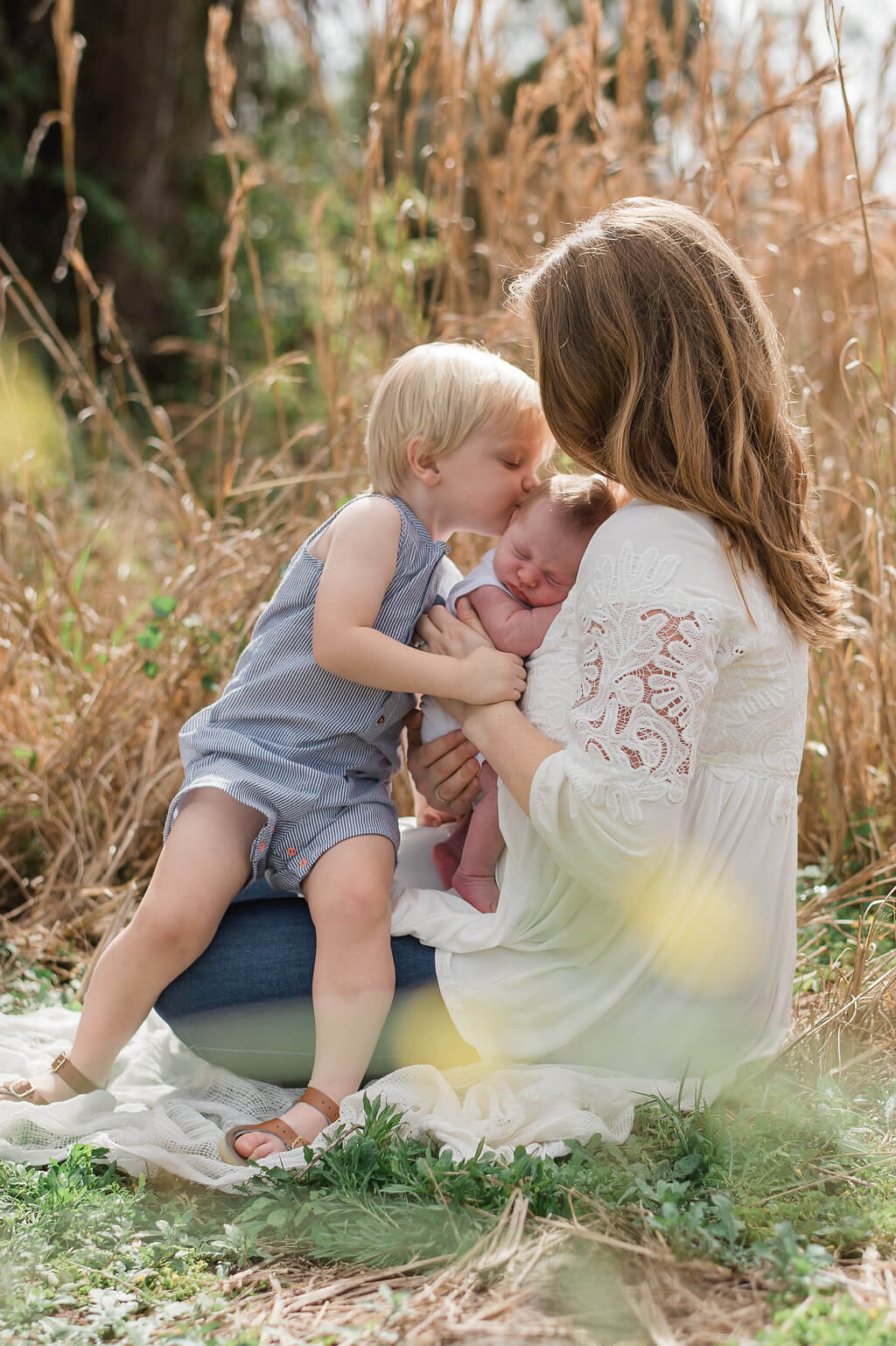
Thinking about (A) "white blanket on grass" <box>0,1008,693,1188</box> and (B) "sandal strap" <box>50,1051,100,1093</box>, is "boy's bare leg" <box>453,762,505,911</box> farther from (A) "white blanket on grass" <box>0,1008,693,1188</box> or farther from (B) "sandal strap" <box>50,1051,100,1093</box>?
(B) "sandal strap" <box>50,1051,100,1093</box>

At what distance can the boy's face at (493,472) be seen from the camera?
5.88ft

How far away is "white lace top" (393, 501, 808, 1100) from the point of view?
1.43m

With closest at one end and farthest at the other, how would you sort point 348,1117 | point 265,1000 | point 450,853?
point 348,1117 → point 265,1000 → point 450,853

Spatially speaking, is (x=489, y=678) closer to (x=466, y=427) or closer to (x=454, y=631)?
(x=454, y=631)

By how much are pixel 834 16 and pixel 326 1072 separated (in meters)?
1.77

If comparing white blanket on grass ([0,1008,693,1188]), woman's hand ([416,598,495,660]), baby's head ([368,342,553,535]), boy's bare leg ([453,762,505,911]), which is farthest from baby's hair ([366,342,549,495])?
white blanket on grass ([0,1008,693,1188])

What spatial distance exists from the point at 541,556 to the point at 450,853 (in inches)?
19.8

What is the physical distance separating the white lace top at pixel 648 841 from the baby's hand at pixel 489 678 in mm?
31

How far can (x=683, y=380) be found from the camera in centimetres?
147

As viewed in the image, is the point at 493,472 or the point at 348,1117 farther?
the point at 493,472

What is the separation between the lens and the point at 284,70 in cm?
777

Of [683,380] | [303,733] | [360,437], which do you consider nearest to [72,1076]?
[303,733]

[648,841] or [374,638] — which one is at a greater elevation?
[374,638]

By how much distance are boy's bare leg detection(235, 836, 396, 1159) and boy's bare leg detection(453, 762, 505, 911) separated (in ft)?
0.45
